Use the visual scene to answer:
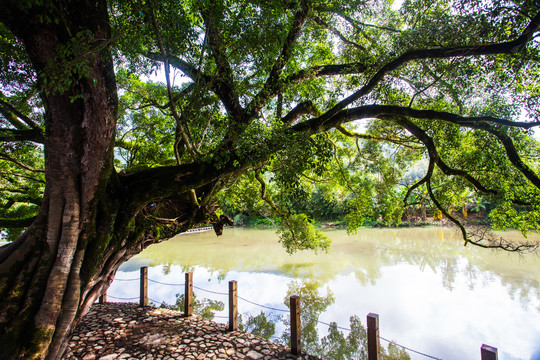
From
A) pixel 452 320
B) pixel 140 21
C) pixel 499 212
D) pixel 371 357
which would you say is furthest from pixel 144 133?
pixel 452 320

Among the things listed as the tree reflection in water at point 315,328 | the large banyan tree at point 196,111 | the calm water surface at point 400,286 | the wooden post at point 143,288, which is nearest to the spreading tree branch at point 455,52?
the large banyan tree at point 196,111

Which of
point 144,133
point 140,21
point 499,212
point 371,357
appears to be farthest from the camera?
point 144,133

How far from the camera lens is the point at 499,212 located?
14.0 ft

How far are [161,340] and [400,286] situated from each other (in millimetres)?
7096

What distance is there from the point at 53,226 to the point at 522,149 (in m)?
6.15

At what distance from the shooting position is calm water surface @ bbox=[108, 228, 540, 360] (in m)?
5.56

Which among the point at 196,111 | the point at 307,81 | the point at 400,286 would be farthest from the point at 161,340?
the point at 400,286

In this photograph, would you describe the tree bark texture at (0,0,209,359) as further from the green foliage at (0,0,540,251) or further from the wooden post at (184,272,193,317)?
the wooden post at (184,272,193,317)

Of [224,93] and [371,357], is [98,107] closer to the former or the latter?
[224,93]

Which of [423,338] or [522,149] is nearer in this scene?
[522,149]

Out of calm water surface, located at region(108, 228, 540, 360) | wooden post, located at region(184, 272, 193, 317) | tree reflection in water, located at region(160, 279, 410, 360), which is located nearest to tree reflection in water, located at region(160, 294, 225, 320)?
tree reflection in water, located at region(160, 279, 410, 360)

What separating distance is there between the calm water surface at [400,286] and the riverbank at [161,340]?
124cm

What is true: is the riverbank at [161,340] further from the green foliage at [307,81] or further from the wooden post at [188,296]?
the green foliage at [307,81]

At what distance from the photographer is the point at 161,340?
4266 millimetres
